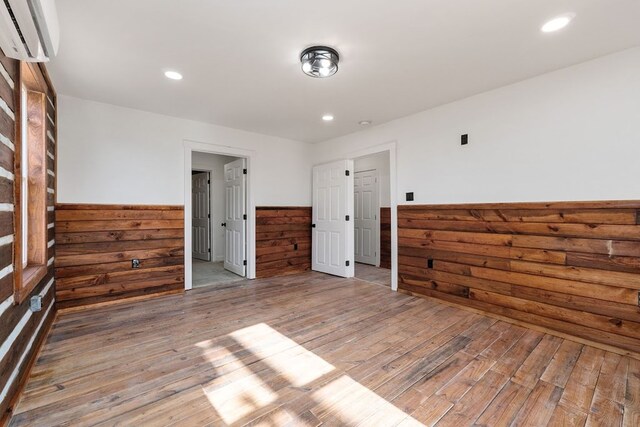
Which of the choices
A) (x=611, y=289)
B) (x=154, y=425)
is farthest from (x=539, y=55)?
(x=154, y=425)

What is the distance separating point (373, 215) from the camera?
5.92 metres

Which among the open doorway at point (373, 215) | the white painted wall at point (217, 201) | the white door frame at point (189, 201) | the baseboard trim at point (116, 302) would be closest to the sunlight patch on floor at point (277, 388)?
the baseboard trim at point (116, 302)

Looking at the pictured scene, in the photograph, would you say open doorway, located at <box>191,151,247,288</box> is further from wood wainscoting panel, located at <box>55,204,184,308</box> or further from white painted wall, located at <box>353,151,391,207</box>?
white painted wall, located at <box>353,151,391,207</box>

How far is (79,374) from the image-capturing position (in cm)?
194

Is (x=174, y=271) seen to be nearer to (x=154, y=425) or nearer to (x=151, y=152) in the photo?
(x=151, y=152)

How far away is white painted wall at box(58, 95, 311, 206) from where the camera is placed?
323cm

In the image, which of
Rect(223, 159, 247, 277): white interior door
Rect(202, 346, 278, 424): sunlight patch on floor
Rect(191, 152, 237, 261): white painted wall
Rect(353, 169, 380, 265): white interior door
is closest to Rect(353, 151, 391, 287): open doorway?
Rect(353, 169, 380, 265): white interior door

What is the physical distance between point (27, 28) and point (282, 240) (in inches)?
156

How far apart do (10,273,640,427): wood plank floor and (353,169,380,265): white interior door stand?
283cm

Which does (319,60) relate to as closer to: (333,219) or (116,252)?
(333,219)

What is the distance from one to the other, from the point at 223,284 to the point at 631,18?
15.8ft

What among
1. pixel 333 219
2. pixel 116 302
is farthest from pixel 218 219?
pixel 116 302

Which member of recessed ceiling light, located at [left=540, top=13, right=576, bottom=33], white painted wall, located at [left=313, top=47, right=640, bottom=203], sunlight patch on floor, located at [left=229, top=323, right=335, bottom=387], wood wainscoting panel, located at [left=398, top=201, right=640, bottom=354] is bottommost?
sunlight patch on floor, located at [left=229, top=323, right=335, bottom=387]

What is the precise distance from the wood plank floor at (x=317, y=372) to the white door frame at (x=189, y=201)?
3.14 ft
